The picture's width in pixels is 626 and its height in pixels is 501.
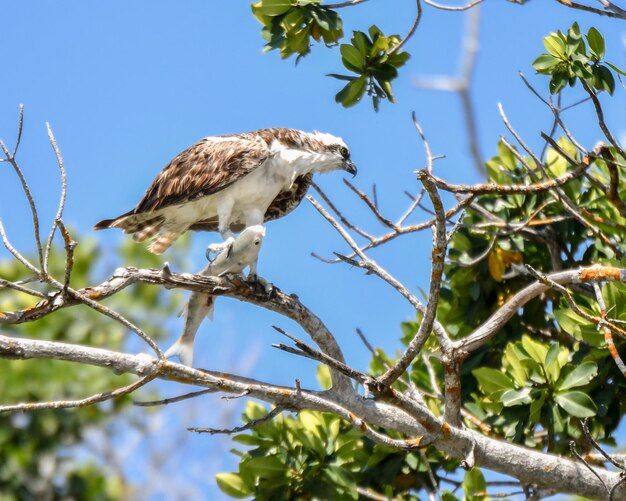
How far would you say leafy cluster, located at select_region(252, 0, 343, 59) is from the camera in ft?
17.7

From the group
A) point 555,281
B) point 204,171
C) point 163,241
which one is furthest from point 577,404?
point 163,241

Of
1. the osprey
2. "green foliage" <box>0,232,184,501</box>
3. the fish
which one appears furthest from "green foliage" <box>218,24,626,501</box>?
"green foliage" <box>0,232,184,501</box>

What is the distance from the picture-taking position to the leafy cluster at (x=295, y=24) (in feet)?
17.7

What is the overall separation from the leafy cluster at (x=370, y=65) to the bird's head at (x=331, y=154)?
1.14 meters

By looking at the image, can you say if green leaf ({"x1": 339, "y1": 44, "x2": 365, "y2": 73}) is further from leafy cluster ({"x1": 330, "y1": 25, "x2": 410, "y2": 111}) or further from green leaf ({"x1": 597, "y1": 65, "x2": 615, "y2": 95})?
green leaf ({"x1": 597, "y1": 65, "x2": 615, "y2": 95})

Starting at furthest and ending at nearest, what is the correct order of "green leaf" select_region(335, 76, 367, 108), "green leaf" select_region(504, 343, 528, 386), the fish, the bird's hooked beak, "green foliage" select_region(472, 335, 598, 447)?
the bird's hooked beak < the fish < "green leaf" select_region(335, 76, 367, 108) < "green leaf" select_region(504, 343, 528, 386) < "green foliage" select_region(472, 335, 598, 447)

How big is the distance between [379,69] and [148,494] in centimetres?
1191

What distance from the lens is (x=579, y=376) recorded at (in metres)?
5.34

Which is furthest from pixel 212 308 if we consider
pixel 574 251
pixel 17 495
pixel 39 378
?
pixel 17 495

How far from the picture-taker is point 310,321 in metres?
5.00

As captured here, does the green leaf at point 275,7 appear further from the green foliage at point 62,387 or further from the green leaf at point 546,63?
the green foliage at point 62,387

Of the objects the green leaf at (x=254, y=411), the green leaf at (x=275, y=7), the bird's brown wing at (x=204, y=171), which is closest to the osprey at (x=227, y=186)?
the bird's brown wing at (x=204, y=171)

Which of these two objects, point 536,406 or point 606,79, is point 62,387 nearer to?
point 536,406

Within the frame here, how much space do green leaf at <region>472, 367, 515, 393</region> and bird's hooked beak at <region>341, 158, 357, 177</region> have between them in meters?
1.95
